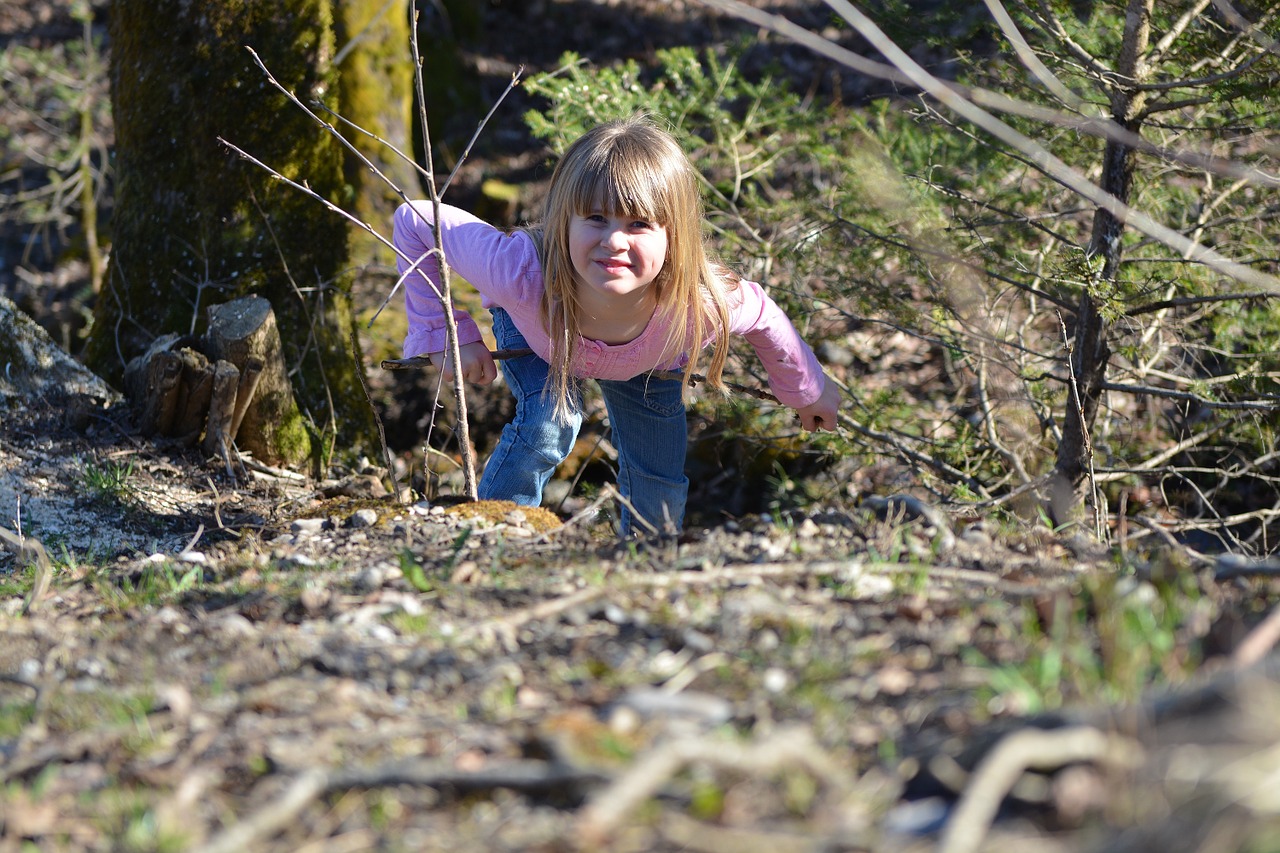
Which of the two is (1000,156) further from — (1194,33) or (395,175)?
(395,175)

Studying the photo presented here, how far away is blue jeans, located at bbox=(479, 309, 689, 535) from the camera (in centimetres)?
439

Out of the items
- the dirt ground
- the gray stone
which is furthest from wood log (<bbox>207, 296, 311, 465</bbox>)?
the dirt ground

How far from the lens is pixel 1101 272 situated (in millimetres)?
4062

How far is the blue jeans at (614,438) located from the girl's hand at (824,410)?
558 mm

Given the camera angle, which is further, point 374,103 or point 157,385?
point 374,103

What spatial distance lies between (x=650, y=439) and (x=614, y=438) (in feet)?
0.79

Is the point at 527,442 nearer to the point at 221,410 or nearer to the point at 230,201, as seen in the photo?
the point at 221,410

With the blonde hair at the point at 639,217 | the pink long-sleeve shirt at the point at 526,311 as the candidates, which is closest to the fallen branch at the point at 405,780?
the blonde hair at the point at 639,217

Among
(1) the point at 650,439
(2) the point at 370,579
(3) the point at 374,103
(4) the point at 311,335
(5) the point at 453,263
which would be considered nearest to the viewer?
(2) the point at 370,579

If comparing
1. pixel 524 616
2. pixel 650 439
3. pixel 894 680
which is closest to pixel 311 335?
pixel 650 439

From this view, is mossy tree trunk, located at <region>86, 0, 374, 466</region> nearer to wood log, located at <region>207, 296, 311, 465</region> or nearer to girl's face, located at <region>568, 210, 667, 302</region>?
wood log, located at <region>207, 296, 311, 465</region>

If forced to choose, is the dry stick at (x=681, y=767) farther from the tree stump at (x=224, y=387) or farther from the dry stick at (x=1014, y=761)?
the tree stump at (x=224, y=387)

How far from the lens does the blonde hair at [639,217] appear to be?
3.77m

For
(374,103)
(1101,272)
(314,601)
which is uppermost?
(374,103)
